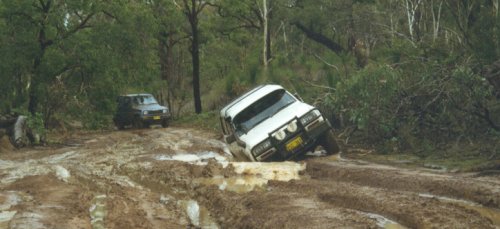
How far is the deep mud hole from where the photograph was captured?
23.9 feet

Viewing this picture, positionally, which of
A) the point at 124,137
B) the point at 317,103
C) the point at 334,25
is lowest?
the point at 124,137

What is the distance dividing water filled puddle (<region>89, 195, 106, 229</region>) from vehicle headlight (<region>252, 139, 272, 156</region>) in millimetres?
3595

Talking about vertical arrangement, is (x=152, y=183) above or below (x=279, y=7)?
below

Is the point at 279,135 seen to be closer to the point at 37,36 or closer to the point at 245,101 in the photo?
the point at 245,101

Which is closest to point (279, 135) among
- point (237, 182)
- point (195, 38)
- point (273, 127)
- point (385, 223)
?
point (273, 127)

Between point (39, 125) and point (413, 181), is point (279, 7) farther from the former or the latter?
point (413, 181)

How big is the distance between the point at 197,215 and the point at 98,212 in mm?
1406

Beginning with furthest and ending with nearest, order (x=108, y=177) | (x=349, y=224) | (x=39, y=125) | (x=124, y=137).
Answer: (x=124, y=137), (x=39, y=125), (x=108, y=177), (x=349, y=224)

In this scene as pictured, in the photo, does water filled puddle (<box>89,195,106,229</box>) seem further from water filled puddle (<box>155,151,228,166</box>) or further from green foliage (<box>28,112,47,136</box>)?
green foliage (<box>28,112,47,136</box>)

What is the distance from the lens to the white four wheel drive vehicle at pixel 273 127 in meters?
12.6

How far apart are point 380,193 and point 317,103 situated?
9535mm

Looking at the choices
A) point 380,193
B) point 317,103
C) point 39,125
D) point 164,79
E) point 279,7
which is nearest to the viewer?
point 380,193

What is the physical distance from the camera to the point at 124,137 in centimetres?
2359

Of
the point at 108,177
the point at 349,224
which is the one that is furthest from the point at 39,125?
the point at 349,224
